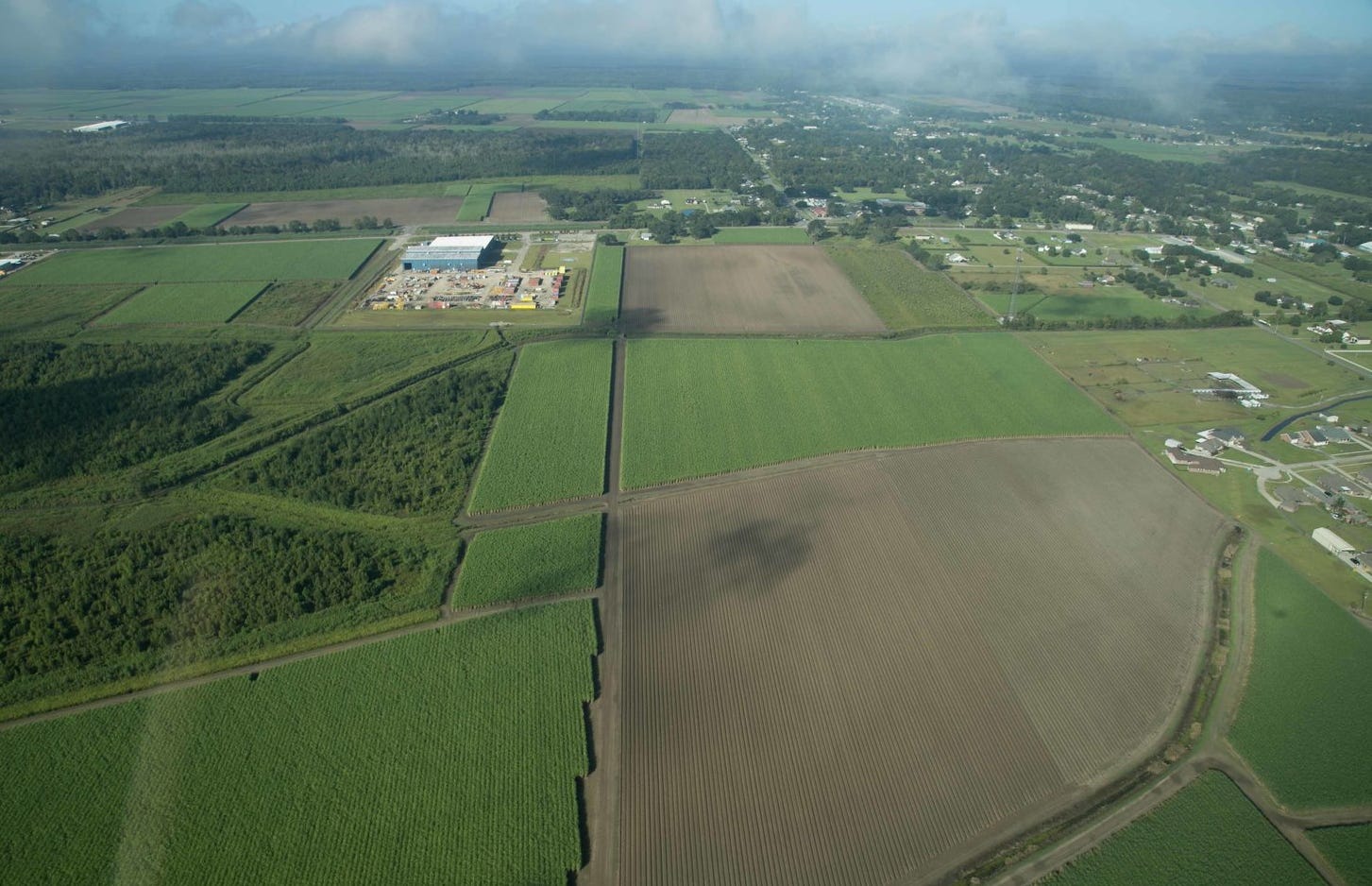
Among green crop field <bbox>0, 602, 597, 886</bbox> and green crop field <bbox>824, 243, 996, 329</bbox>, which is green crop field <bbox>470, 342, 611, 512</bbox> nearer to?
green crop field <bbox>0, 602, 597, 886</bbox>

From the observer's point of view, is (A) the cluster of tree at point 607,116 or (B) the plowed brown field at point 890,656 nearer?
(B) the plowed brown field at point 890,656

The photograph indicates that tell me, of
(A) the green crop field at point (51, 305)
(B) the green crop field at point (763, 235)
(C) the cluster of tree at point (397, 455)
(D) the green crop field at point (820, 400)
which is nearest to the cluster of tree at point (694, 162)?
(B) the green crop field at point (763, 235)

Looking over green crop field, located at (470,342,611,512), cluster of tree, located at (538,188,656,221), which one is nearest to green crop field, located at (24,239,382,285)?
cluster of tree, located at (538,188,656,221)

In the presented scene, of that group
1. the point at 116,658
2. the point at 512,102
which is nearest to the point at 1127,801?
the point at 116,658

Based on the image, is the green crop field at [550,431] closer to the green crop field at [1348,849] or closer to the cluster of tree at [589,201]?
the green crop field at [1348,849]

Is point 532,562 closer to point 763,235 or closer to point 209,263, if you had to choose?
point 763,235

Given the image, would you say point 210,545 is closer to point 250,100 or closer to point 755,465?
point 755,465
